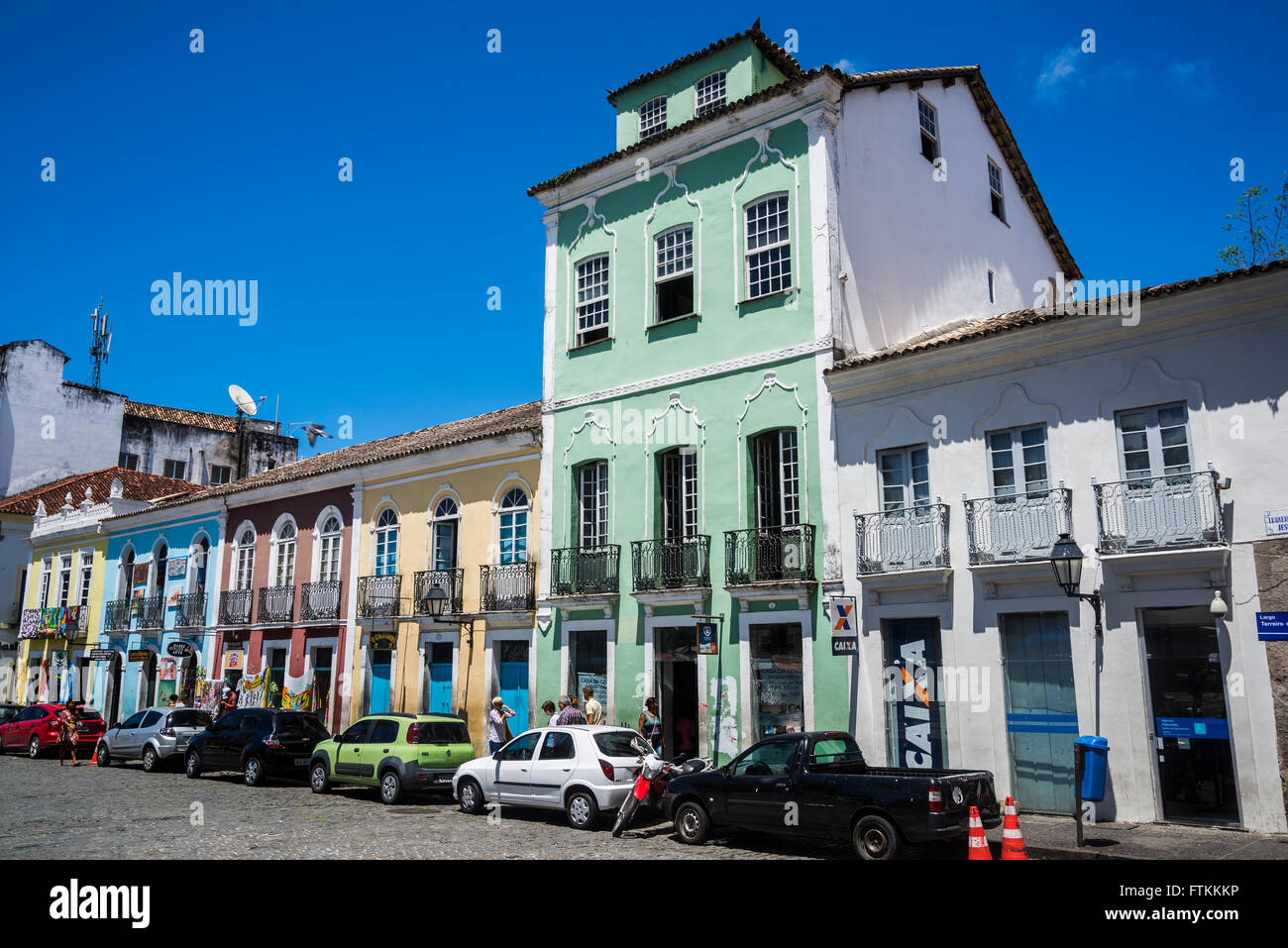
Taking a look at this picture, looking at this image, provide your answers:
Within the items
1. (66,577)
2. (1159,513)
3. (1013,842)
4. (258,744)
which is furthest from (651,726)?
(66,577)

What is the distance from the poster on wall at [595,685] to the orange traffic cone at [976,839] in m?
10.6

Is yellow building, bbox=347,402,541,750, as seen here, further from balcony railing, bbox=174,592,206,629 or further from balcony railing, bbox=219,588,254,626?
balcony railing, bbox=174,592,206,629

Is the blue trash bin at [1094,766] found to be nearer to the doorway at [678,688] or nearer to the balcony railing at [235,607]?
the doorway at [678,688]

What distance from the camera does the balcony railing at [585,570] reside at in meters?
20.0

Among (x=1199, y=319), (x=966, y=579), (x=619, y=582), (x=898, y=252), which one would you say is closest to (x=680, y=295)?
(x=898, y=252)

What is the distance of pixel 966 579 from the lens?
15.0m

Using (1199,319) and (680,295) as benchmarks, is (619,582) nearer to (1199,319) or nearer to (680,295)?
(680,295)

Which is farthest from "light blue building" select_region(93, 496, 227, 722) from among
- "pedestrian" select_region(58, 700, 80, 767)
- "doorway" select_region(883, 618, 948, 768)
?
"doorway" select_region(883, 618, 948, 768)

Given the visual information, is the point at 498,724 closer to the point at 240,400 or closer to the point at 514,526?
the point at 514,526

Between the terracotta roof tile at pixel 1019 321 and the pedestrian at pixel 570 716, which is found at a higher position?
the terracotta roof tile at pixel 1019 321

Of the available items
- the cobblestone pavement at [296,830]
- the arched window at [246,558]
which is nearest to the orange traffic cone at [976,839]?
the cobblestone pavement at [296,830]

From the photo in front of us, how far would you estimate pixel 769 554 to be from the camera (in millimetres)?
17516

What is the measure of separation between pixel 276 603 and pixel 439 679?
7.53m
